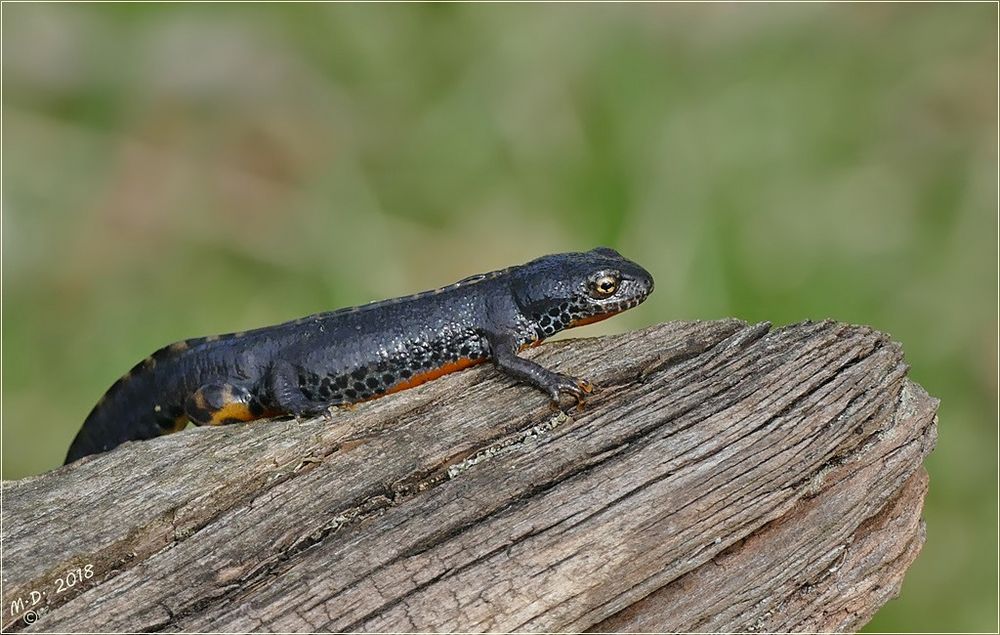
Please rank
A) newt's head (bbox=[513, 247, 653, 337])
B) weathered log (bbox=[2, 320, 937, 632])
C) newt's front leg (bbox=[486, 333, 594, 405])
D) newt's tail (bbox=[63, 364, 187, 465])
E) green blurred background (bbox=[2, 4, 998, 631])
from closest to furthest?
weathered log (bbox=[2, 320, 937, 632]) → newt's front leg (bbox=[486, 333, 594, 405]) → newt's head (bbox=[513, 247, 653, 337]) → newt's tail (bbox=[63, 364, 187, 465]) → green blurred background (bbox=[2, 4, 998, 631])

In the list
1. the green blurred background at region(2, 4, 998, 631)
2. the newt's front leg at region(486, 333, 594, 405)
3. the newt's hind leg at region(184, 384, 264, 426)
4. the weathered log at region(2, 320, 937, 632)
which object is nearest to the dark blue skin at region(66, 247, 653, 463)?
the newt's hind leg at region(184, 384, 264, 426)

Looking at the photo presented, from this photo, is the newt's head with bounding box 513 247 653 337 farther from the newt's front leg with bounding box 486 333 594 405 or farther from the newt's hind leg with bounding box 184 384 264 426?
the newt's hind leg with bounding box 184 384 264 426

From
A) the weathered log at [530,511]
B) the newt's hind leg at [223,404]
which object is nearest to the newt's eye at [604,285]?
the weathered log at [530,511]

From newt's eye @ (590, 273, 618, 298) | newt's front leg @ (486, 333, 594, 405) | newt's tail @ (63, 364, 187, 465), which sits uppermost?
newt's tail @ (63, 364, 187, 465)

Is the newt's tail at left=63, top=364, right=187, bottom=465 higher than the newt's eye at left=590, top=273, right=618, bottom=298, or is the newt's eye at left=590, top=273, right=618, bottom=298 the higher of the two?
the newt's tail at left=63, top=364, right=187, bottom=465

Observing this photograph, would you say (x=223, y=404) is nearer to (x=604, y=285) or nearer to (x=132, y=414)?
(x=132, y=414)

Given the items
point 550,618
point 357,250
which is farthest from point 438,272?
point 550,618

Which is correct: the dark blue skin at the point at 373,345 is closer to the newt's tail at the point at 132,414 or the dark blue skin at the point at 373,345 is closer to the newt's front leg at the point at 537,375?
the newt's tail at the point at 132,414

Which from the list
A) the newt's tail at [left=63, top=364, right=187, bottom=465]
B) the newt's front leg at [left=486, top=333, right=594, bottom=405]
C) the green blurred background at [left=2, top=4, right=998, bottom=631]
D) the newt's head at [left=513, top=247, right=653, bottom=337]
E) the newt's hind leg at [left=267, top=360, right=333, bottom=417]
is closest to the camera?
the newt's front leg at [left=486, top=333, right=594, bottom=405]

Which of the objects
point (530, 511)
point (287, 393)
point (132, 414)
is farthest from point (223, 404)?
point (530, 511)
